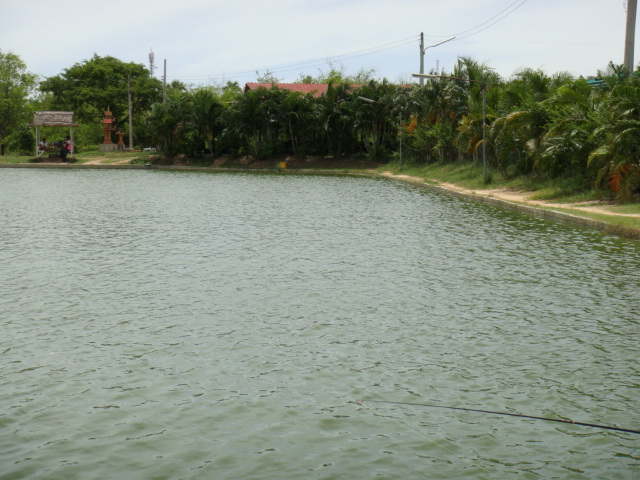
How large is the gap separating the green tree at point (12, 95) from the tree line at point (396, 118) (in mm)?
158

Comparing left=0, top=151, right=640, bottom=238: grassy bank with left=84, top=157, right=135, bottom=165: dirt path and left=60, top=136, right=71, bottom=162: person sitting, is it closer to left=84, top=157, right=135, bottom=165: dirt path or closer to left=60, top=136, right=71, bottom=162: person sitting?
left=84, top=157, right=135, bottom=165: dirt path

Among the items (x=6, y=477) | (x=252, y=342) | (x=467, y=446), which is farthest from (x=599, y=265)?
(x=6, y=477)

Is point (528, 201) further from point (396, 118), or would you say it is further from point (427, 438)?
point (396, 118)

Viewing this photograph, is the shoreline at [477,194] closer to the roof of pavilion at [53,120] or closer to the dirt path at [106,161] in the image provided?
the dirt path at [106,161]

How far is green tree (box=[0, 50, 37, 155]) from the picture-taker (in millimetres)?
77938

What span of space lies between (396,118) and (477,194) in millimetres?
25571

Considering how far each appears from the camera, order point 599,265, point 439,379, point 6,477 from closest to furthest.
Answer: point 6,477, point 439,379, point 599,265

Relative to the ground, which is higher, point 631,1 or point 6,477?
point 631,1

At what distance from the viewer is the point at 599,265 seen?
1405 centimetres

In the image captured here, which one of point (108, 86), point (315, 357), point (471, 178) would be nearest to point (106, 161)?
point (108, 86)

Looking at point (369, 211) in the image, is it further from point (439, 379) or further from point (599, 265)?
point (439, 379)

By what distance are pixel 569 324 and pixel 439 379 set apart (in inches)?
120

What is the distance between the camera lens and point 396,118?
54625mm

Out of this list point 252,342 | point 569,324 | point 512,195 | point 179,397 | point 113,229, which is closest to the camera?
point 179,397
